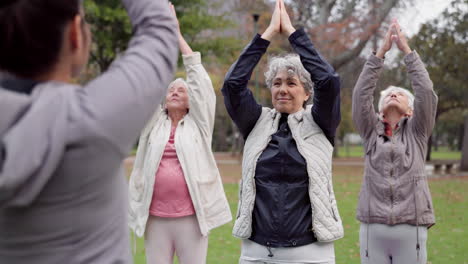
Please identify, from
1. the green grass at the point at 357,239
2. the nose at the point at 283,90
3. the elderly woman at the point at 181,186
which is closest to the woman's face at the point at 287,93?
the nose at the point at 283,90

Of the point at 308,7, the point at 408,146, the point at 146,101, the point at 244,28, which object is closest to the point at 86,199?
the point at 146,101

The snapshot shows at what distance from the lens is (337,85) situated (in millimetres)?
3373

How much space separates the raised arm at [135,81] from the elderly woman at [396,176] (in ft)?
10.2

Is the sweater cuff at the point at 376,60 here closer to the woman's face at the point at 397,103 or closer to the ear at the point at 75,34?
the woman's face at the point at 397,103

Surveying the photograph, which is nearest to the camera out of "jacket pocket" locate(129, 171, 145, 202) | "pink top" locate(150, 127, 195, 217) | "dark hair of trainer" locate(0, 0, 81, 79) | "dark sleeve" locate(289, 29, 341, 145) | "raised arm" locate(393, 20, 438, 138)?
"dark hair of trainer" locate(0, 0, 81, 79)

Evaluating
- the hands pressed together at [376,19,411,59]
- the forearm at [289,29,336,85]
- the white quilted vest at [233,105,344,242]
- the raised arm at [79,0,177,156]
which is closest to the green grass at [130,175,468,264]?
the white quilted vest at [233,105,344,242]

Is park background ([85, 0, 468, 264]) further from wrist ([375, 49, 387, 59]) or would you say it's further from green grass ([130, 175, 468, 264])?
wrist ([375, 49, 387, 59])

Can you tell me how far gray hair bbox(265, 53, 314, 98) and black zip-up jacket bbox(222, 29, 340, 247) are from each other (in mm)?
320

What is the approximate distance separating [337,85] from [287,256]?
42.9 inches

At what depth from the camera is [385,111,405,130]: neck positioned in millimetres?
4738

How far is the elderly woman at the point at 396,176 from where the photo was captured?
14.5 feet

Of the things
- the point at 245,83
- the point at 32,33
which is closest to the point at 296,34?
the point at 245,83

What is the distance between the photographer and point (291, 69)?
12.5 ft

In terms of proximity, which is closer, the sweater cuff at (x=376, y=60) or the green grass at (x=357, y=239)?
the sweater cuff at (x=376, y=60)
